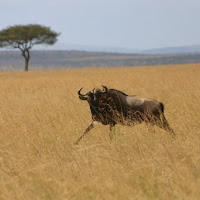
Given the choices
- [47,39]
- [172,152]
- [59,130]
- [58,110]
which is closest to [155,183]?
[172,152]

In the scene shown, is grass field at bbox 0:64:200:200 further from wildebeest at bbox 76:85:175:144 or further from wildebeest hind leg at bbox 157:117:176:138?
wildebeest at bbox 76:85:175:144

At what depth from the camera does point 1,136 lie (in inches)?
294

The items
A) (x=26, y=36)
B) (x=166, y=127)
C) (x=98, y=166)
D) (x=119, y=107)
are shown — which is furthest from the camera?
(x=26, y=36)

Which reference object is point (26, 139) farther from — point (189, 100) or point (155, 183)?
point (189, 100)

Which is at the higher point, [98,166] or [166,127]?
[98,166]

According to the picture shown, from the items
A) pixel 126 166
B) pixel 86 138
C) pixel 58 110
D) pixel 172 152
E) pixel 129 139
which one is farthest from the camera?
pixel 58 110

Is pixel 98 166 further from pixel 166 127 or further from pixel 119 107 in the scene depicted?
pixel 119 107

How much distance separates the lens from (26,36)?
57.7 meters

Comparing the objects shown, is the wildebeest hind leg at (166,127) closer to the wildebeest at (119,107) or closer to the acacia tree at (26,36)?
the wildebeest at (119,107)

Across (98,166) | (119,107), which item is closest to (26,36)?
(119,107)

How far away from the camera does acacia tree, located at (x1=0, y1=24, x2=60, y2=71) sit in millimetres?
57156

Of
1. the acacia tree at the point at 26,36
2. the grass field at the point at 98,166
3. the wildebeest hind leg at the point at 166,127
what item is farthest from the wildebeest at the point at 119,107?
the acacia tree at the point at 26,36

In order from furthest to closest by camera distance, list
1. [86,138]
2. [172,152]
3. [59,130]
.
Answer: [59,130] → [86,138] → [172,152]

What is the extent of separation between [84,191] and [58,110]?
5.75 metres
